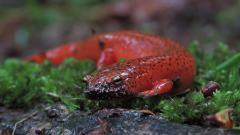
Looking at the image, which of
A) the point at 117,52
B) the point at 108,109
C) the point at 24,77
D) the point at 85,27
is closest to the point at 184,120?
the point at 108,109

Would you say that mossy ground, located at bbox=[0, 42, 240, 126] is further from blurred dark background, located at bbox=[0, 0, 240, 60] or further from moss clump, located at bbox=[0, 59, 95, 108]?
blurred dark background, located at bbox=[0, 0, 240, 60]

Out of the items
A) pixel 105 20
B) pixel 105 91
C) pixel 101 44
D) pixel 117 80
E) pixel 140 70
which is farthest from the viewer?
pixel 105 20

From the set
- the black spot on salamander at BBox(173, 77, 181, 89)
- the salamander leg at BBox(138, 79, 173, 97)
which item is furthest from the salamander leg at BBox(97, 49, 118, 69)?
the salamander leg at BBox(138, 79, 173, 97)

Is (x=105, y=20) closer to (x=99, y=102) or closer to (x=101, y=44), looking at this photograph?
(x=101, y=44)

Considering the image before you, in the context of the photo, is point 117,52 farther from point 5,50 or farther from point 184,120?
point 5,50

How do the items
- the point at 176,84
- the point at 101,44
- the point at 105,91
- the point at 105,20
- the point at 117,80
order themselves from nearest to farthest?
the point at 105,91
the point at 117,80
the point at 176,84
the point at 101,44
the point at 105,20

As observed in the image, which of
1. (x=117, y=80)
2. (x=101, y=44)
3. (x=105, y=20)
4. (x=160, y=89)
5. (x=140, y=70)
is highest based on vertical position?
(x=105, y=20)

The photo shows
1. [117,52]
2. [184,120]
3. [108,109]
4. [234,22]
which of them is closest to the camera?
[184,120]

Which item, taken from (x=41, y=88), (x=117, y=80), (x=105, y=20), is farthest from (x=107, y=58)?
(x=105, y=20)
